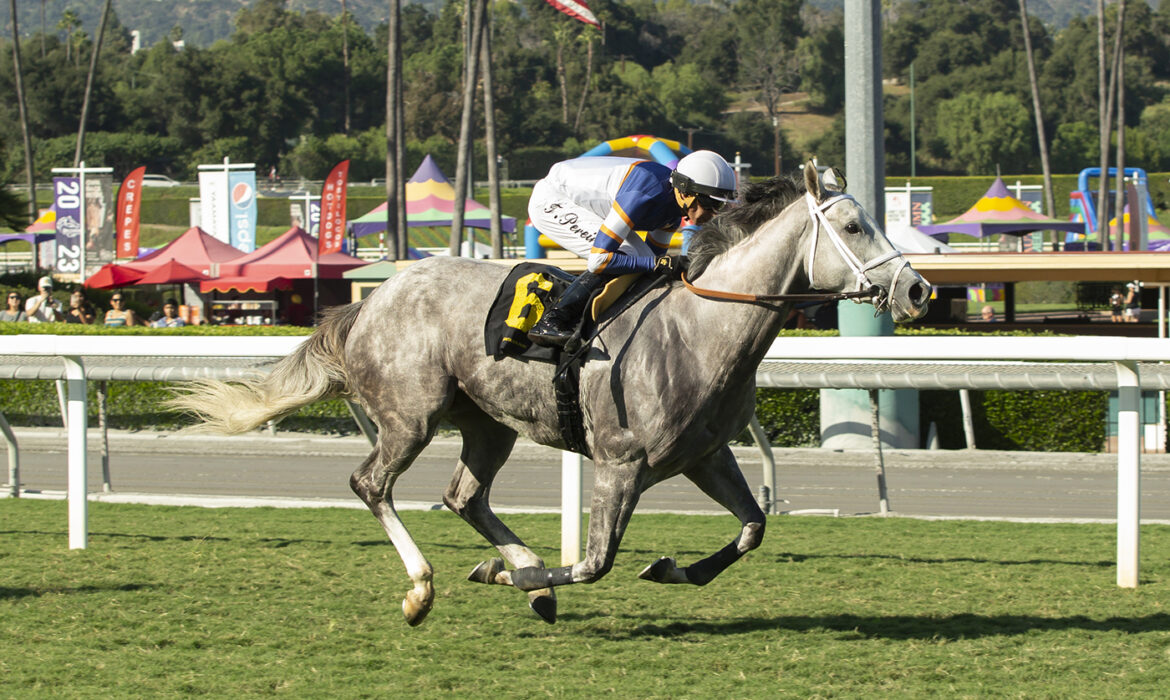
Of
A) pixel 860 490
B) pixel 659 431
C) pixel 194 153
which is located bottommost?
pixel 860 490

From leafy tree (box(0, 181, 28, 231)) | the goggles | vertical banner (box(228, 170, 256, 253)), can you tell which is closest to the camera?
the goggles

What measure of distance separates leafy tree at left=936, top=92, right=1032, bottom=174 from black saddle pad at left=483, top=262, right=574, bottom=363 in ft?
292

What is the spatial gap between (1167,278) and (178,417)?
10.1m

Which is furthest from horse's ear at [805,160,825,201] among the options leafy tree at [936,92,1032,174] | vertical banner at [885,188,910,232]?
leafy tree at [936,92,1032,174]

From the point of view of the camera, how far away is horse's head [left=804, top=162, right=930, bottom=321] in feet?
12.8

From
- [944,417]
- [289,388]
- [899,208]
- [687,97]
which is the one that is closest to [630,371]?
[289,388]

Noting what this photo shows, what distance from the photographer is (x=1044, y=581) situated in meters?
5.28

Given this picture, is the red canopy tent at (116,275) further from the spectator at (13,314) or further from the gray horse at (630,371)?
the gray horse at (630,371)

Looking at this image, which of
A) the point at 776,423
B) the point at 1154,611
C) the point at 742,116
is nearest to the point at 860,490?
the point at 776,423

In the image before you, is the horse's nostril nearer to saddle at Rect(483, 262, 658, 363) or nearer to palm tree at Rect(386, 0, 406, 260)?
saddle at Rect(483, 262, 658, 363)

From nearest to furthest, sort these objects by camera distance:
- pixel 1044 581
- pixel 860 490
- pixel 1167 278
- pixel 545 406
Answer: pixel 545 406 → pixel 1044 581 → pixel 860 490 → pixel 1167 278

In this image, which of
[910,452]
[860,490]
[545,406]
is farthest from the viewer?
[910,452]

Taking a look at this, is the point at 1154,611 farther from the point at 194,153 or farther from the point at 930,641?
the point at 194,153

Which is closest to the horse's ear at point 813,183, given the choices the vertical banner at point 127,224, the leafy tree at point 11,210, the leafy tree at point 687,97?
the leafy tree at point 11,210
